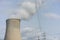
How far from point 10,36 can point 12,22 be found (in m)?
1.34

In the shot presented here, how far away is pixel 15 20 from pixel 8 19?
2.18 feet

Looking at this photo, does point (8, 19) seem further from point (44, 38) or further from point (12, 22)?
point (44, 38)

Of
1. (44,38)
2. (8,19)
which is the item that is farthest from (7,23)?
(44,38)

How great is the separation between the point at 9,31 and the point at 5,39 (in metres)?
0.90

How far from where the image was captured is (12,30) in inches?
1794

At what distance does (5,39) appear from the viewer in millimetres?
45906

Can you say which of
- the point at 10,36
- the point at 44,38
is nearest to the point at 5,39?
the point at 10,36

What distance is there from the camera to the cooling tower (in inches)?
1795

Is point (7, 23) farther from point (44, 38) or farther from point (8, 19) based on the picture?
point (44, 38)

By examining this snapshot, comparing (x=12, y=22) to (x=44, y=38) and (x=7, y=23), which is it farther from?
(x=44, y=38)

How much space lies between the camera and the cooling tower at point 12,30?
150 feet

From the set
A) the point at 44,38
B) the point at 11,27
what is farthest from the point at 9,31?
the point at 44,38

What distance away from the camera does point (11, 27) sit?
45.7 metres

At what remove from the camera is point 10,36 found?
45656 millimetres
